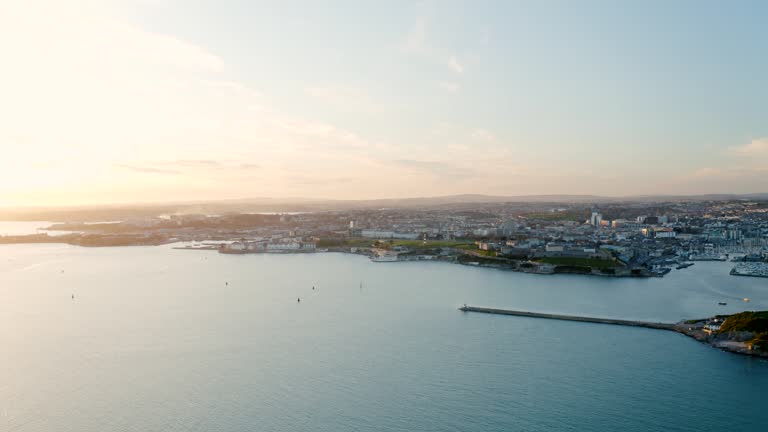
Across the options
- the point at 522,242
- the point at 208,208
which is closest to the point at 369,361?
the point at 522,242

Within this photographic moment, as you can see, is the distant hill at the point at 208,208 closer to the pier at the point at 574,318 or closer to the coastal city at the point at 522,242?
the coastal city at the point at 522,242

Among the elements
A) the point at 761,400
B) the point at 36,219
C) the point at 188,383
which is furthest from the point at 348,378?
the point at 36,219

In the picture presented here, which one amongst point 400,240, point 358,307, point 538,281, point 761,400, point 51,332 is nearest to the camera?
point 761,400

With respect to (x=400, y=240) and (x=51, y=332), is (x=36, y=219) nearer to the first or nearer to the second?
(x=400, y=240)

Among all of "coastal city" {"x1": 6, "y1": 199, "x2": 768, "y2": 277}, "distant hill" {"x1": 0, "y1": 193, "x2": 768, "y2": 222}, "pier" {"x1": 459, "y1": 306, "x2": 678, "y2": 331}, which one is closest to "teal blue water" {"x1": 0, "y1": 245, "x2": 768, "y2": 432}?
"pier" {"x1": 459, "y1": 306, "x2": 678, "y2": 331}

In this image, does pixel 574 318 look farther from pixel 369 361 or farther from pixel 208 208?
pixel 208 208

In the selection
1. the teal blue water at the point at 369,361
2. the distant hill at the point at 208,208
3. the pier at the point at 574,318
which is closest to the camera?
the teal blue water at the point at 369,361

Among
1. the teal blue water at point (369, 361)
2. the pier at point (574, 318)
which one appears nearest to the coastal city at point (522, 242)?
the teal blue water at point (369, 361)

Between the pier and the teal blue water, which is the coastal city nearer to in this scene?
the teal blue water
